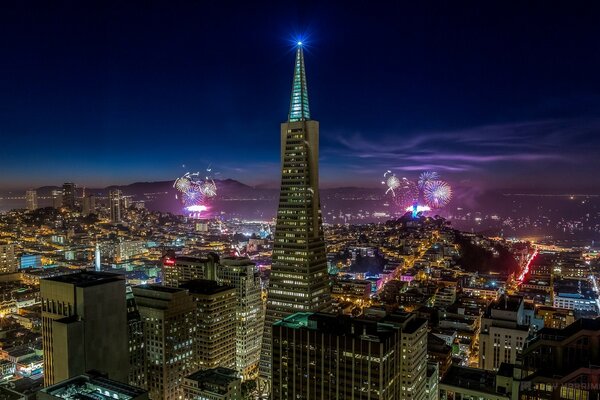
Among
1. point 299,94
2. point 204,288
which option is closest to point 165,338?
point 204,288

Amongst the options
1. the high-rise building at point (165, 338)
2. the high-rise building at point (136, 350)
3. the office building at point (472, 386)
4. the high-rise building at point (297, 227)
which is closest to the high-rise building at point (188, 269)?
the high-rise building at point (297, 227)

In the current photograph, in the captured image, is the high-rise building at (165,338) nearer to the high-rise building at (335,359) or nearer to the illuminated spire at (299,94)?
the high-rise building at (335,359)

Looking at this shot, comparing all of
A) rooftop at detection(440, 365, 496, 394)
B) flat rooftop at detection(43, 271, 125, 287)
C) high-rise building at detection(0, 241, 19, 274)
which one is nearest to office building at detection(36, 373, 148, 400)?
flat rooftop at detection(43, 271, 125, 287)

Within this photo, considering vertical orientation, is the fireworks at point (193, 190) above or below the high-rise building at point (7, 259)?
above

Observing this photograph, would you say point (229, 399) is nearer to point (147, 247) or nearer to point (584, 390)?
point (584, 390)

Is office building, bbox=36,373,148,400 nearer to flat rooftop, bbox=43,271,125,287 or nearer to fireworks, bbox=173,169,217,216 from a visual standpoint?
flat rooftop, bbox=43,271,125,287
